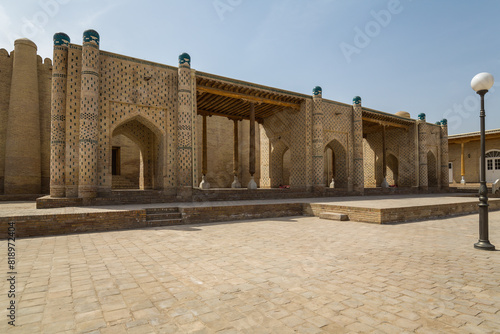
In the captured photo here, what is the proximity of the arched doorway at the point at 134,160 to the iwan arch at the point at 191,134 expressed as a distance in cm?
5

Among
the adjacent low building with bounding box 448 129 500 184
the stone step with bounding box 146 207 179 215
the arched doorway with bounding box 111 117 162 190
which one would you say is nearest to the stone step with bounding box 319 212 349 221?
the stone step with bounding box 146 207 179 215

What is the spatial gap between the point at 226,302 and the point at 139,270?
152 cm

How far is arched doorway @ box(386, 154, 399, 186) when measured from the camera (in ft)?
69.0

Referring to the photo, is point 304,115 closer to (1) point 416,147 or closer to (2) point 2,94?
(1) point 416,147

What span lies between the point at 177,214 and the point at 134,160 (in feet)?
31.8

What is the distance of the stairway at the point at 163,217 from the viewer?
7523 millimetres

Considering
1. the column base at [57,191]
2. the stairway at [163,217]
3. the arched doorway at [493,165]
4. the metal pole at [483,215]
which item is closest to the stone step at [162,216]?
the stairway at [163,217]

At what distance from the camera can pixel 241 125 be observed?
2112 cm

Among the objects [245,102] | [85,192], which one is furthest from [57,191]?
[245,102]

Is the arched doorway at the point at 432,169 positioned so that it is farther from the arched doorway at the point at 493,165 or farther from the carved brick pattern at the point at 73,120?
the carved brick pattern at the point at 73,120

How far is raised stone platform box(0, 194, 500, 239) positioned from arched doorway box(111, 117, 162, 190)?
519cm

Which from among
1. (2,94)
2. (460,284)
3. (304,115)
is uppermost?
(2,94)

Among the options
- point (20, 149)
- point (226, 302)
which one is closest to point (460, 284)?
point (226, 302)

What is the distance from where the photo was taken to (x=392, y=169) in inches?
837
